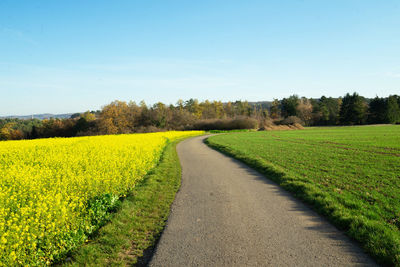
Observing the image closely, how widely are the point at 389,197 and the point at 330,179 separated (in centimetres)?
239

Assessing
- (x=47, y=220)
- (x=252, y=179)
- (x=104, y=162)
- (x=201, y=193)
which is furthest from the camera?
(x=252, y=179)

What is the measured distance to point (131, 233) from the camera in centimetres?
499

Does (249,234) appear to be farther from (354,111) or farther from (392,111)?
(392,111)

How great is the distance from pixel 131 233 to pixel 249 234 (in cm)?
261

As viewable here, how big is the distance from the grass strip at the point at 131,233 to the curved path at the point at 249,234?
0.95ft

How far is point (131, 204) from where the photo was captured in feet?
21.4

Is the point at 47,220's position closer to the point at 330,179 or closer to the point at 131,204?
the point at 131,204

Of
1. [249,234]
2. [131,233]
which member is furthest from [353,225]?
[131,233]

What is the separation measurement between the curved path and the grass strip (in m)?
0.29

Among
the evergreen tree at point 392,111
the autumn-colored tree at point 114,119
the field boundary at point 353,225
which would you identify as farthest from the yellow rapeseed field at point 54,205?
the evergreen tree at point 392,111

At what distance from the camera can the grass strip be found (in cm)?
399

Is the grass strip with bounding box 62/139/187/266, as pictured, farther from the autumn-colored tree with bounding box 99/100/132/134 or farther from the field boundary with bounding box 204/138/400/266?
the autumn-colored tree with bounding box 99/100/132/134

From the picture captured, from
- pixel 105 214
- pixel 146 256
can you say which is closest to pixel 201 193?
pixel 105 214

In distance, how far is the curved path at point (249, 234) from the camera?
3.82 m
